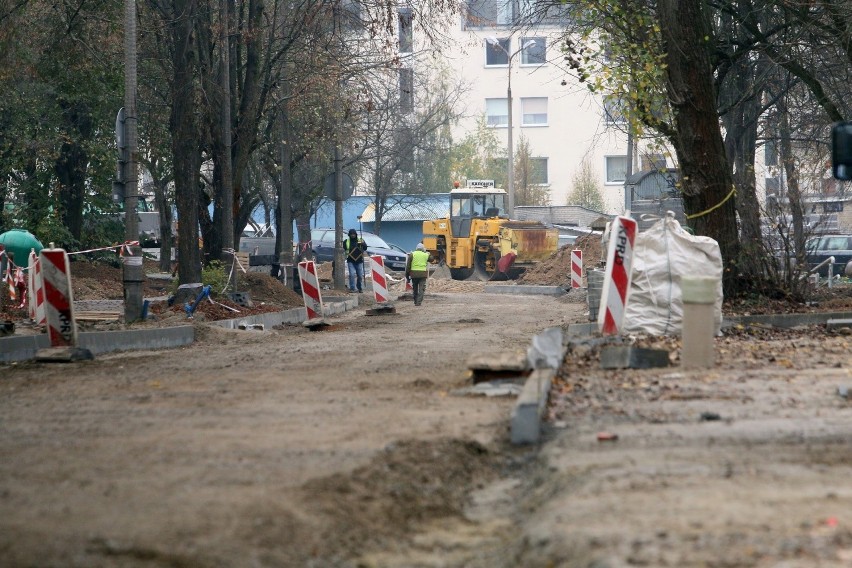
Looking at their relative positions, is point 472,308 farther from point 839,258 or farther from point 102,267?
point 839,258

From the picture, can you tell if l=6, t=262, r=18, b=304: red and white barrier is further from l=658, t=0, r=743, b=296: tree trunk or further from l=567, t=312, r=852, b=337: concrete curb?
l=658, t=0, r=743, b=296: tree trunk

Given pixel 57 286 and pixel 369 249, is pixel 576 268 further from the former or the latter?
pixel 57 286

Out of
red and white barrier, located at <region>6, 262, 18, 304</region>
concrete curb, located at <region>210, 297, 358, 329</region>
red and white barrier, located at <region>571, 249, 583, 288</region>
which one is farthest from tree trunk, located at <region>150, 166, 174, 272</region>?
red and white barrier, located at <region>6, 262, 18, 304</region>

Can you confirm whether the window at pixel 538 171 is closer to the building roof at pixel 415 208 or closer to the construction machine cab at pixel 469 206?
the building roof at pixel 415 208

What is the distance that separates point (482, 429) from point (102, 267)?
2860 centimetres

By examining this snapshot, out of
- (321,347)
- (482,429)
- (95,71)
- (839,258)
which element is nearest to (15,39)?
(95,71)

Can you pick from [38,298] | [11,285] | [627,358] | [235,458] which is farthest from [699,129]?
[235,458]

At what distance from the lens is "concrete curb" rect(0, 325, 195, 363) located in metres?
14.6

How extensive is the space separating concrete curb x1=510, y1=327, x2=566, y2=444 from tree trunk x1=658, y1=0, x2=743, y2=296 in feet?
22.9

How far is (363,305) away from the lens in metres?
30.8

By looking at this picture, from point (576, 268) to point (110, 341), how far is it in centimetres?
2181

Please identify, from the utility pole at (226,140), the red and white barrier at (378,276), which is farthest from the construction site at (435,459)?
the red and white barrier at (378,276)

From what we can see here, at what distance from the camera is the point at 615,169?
2921 inches

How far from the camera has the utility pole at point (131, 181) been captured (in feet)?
63.2
